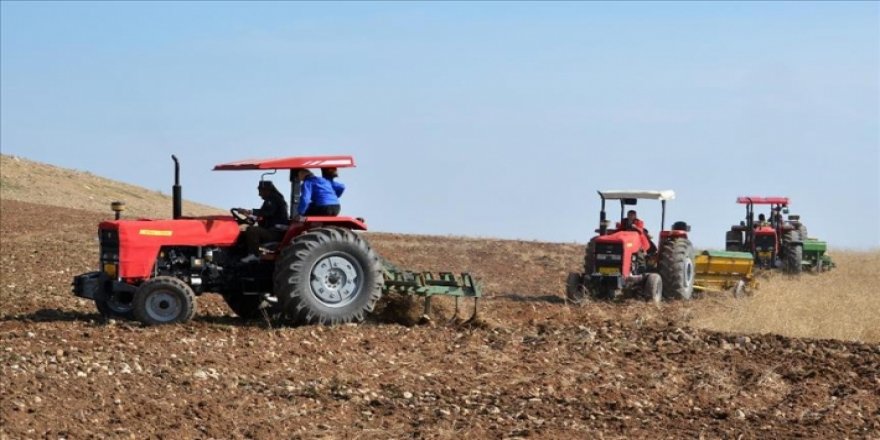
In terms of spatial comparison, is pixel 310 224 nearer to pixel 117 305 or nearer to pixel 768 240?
pixel 117 305

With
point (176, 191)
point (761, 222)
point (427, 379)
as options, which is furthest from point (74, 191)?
point (427, 379)

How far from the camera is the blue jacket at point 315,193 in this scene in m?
12.4

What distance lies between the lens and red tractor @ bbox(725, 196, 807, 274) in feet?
80.3

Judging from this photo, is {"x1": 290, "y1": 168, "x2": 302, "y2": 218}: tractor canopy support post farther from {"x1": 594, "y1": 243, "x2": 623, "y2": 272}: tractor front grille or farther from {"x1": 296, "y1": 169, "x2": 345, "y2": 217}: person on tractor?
{"x1": 594, "y1": 243, "x2": 623, "y2": 272}: tractor front grille

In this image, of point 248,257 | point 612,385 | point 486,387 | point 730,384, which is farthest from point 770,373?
point 248,257

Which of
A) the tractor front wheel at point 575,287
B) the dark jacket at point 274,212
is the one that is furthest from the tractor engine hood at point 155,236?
the tractor front wheel at point 575,287

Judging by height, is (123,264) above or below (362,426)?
above

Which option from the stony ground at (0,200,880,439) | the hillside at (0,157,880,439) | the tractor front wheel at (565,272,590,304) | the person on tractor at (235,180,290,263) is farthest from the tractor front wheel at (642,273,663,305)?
the person on tractor at (235,180,290,263)

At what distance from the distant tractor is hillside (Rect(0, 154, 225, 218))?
22.0m

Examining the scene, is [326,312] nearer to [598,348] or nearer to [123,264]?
[123,264]

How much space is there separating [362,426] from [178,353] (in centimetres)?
268

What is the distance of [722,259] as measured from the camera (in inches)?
782

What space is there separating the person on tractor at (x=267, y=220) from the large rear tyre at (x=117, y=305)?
1.19 m

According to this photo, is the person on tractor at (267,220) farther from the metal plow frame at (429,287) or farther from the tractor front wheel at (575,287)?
the tractor front wheel at (575,287)
